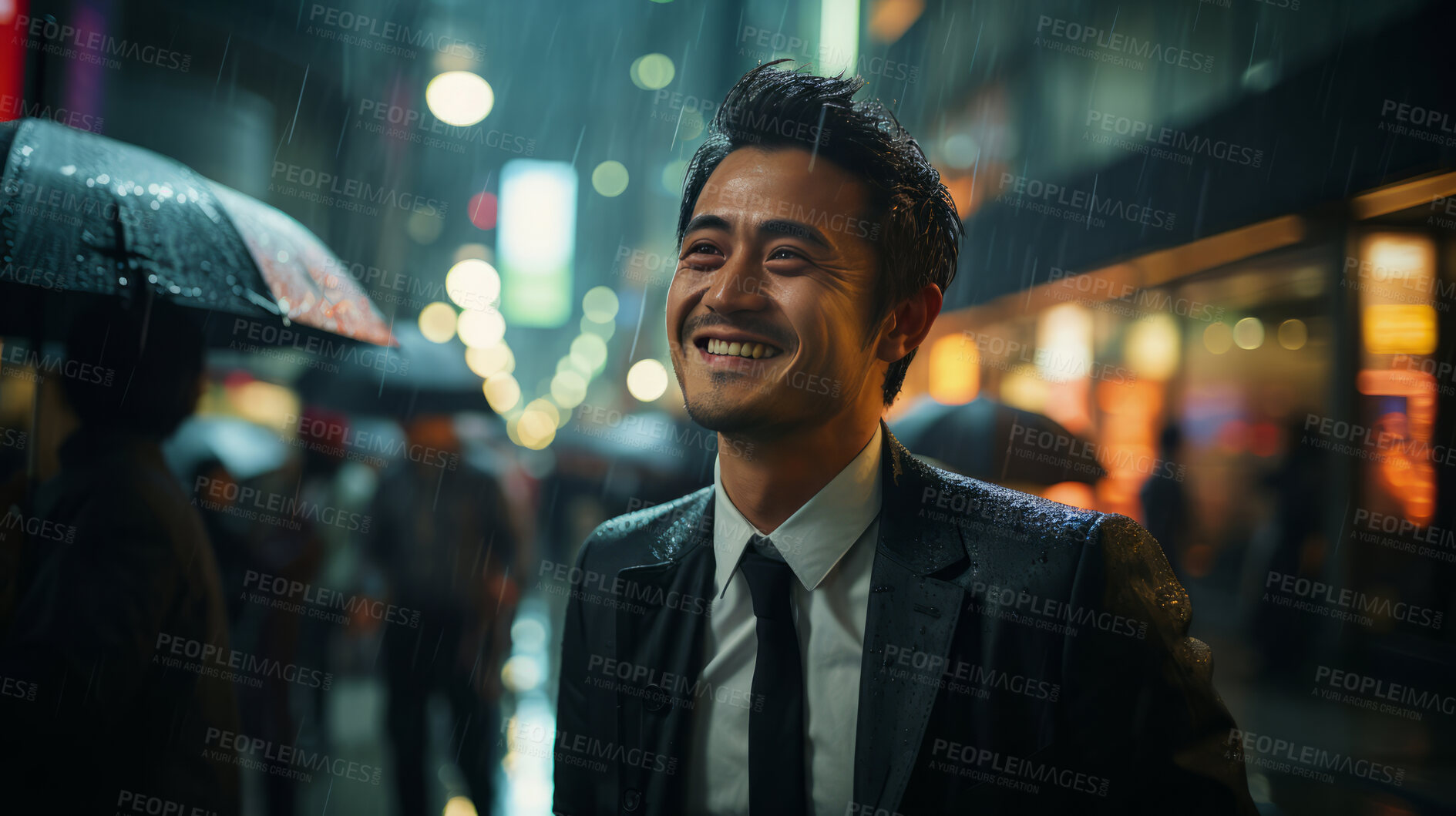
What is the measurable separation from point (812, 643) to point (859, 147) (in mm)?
1288

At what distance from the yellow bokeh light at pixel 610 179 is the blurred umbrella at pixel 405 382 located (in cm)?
4018

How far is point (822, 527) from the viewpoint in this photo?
181 cm

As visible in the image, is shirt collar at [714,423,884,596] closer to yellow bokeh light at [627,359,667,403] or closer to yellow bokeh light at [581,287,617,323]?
yellow bokeh light at [627,359,667,403]

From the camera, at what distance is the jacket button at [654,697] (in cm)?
183

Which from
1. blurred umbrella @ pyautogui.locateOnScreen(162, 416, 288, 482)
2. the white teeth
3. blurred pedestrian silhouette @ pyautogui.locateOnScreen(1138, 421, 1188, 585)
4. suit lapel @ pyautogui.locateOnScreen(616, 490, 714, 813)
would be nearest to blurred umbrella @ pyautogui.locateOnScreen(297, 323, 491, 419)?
blurred umbrella @ pyautogui.locateOnScreen(162, 416, 288, 482)

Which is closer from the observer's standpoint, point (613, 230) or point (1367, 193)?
point (1367, 193)

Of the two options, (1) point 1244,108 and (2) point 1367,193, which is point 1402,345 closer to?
(2) point 1367,193

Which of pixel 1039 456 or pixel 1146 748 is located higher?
pixel 1039 456

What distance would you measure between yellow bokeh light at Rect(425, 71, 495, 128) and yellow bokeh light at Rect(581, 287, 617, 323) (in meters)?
42.0

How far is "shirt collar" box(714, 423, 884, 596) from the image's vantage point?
1.80m

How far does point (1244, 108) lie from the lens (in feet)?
21.6

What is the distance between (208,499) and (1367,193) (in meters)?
8.60

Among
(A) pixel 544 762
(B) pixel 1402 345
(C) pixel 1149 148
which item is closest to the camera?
(A) pixel 544 762

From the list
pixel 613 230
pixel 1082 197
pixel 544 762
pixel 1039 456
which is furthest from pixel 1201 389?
pixel 613 230
